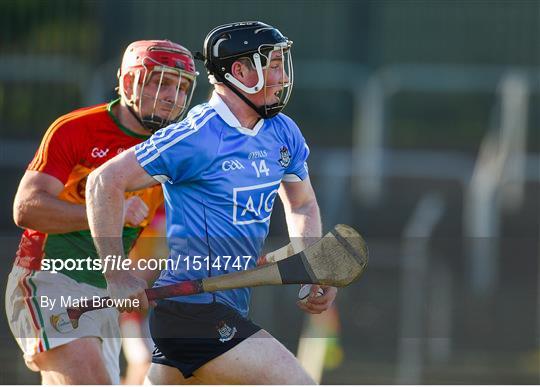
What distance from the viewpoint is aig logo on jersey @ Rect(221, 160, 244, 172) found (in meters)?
4.74

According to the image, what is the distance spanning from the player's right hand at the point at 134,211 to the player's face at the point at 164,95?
1.61ft

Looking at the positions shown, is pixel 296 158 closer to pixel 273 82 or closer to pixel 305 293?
pixel 273 82

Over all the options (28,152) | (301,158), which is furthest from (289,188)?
(28,152)

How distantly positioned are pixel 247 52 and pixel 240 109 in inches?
8.6

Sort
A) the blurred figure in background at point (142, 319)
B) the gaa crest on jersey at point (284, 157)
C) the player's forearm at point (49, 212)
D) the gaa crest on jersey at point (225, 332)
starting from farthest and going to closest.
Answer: the blurred figure in background at point (142, 319), the player's forearm at point (49, 212), the gaa crest on jersey at point (284, 157), the gaa crest on jersey at point (225, 332)

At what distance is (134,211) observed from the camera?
207 inches

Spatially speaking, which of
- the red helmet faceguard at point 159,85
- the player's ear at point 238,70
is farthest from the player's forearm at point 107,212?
the red helmet faceguard at point 159,85

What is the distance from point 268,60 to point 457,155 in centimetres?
993

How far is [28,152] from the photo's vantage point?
1339 centimetres

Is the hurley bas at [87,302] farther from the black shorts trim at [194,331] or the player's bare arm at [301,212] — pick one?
the player's bare arm at [301,212]

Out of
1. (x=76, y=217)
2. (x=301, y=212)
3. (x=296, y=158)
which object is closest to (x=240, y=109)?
(x=296, y=158)

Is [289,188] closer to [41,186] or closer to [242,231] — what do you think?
[242,231]

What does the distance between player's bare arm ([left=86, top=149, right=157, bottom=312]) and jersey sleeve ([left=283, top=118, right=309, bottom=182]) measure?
67 centimetres

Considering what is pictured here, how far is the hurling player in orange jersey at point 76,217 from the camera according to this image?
541 cm
